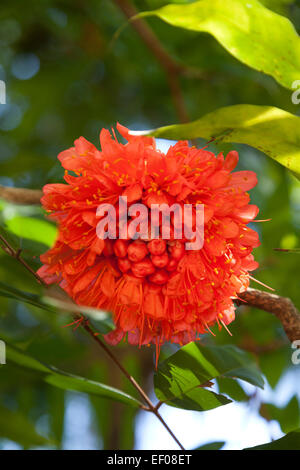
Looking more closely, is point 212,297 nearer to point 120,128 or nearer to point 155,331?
point 155,331

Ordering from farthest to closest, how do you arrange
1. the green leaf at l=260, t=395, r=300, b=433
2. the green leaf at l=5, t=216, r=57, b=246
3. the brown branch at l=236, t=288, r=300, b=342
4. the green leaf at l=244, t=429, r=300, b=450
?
the green leaf at l=260, t=395, r=300, b=433, the brown branch at l=236, t=288, r=300, b=342, the green leaf at l=244, t=429, r=300, b=450, the green leaf at l=5, t=216, r=57, b=246

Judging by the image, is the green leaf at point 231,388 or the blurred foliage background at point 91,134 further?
the blurred foliage background at point 91,134

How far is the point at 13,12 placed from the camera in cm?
262

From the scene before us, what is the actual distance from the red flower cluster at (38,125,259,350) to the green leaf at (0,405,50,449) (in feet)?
2.17

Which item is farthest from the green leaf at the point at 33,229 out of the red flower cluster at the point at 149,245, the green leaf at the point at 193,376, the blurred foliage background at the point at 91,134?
the green leaf at the point at 193,376

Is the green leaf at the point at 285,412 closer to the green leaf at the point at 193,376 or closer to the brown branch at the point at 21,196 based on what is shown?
the green leaf at the point at 193,376

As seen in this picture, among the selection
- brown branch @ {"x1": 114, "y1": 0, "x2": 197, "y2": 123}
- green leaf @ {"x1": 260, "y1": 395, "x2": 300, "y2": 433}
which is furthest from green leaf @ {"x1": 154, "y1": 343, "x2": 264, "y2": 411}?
brown branch @ {"x1": 114, "y1": 0, "x2": 197, "y2": 123}

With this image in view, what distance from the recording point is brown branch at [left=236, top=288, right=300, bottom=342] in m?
1.06

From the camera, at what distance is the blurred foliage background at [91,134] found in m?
1.63

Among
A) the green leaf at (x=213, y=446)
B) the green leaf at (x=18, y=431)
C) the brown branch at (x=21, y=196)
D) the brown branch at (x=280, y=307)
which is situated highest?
the brown branch at (x=21, y=196)

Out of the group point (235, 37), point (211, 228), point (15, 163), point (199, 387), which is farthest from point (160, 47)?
point (199, 387)

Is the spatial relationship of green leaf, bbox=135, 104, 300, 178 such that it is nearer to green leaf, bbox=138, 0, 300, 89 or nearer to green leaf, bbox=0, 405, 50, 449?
green leaf, bbox=138, 0, 300, 89

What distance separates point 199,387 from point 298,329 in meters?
0.25
